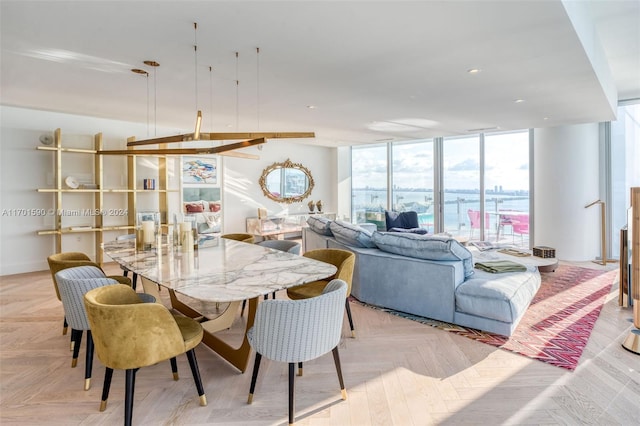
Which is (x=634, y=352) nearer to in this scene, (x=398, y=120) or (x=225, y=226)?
(x=398, y=120)

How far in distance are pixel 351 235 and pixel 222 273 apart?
2.01 metres

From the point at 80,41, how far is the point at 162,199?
4.17m

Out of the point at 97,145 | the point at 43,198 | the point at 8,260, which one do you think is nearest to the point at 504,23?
the point at 97,145

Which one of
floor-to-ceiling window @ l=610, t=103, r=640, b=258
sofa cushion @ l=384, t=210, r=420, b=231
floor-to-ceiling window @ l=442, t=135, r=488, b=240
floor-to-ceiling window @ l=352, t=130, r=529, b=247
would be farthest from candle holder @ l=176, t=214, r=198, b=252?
floor-to-ceiling window @ l=610, t=103, r=640, b=258

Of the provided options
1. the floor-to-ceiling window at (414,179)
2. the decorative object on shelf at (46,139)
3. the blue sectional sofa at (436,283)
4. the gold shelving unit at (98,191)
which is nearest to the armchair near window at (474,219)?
the floor-to-ceiling window at (414,179)

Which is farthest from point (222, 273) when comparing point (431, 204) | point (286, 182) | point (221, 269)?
point (431, 204)

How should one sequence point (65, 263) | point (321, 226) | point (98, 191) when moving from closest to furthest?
point (65, 263) → point (321, 226) → point (98, 191)

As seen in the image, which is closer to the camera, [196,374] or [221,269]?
[196,374]

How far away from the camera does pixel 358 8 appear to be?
7.38 feet

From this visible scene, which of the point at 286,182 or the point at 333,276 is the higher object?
the point at 286,182

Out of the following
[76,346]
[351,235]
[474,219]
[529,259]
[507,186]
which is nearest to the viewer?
[76,346]

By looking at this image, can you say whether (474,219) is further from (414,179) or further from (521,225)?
(414,179)

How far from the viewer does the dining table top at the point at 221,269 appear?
2.04 metres

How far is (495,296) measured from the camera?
A: 311 centimetres
